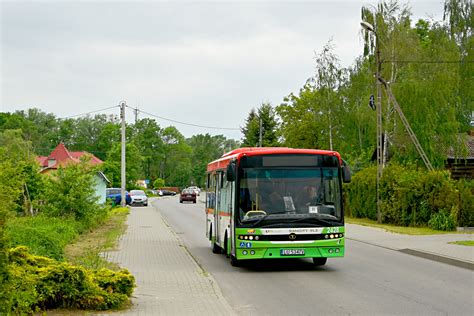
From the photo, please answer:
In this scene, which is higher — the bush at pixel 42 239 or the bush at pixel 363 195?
the bush at pixel 363 195

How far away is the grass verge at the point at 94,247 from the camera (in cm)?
1180

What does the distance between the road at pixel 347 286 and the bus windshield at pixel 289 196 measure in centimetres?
119

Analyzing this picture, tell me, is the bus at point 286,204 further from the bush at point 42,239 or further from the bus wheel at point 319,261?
Result: the bush at point 42,239

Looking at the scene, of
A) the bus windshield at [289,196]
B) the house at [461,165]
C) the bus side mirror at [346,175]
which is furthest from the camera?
the house at [461,165]

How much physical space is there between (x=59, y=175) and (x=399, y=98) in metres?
24.1

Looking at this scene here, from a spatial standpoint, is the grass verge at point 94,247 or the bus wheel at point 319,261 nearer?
the grass verge at point 94,247

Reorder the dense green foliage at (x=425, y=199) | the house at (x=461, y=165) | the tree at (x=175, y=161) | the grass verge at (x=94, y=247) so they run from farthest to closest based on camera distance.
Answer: the tree at (x=175, y=161), the house at (x=461, y=165), the dense green foliage at (x=425, y=199), the grass verge at (x=94, y=247)

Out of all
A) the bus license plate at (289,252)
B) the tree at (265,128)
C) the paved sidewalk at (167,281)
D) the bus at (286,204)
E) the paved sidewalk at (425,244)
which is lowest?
the paved sidewalk at (167,281)

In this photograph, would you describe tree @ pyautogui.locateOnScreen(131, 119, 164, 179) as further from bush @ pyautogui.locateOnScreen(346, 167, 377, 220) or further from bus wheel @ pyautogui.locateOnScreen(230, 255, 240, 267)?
bus wheel @ pyautogui.locateOnScreen(230, 255, 240, 267)

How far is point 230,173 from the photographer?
14836 millimetres

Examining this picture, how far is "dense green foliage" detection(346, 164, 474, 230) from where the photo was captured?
93.0 feet

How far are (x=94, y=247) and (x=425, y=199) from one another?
51.4ft

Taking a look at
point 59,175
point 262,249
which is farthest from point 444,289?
point 59,175

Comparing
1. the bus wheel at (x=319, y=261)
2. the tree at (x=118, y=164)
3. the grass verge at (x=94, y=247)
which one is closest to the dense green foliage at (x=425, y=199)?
the grass verge at (x=94, y=247)
